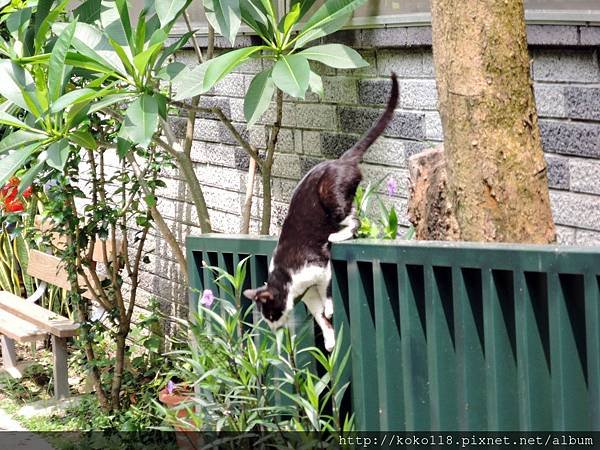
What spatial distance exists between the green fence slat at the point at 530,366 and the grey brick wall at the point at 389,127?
5.55ft

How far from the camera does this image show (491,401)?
2.99 meters

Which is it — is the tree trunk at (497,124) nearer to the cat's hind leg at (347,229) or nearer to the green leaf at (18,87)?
the cat's hind leg at (347,229)

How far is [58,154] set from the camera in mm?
4434

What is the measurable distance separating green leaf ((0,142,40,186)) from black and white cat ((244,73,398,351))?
1.26 meters

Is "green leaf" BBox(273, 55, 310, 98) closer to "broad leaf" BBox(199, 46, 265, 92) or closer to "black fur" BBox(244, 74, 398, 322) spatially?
"broad leaf" BBox(199, 46, 265, 92)

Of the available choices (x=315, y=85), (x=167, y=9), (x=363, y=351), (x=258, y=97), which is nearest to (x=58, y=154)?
(x=167, y=9)

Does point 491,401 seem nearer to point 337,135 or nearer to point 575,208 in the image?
point 575,208

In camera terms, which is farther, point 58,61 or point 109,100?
point 109,100

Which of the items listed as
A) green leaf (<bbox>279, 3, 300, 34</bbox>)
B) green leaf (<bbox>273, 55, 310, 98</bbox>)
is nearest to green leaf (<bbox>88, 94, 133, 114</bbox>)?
green leaf (<bbox>273, 55, 310, 98</bbox>)

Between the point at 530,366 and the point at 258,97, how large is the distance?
6.97 ft

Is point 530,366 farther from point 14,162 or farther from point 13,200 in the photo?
point 13,200

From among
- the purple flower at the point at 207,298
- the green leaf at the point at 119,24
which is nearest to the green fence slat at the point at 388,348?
the purple flower at the point at 207,298

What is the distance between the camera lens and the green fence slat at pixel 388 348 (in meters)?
3.31

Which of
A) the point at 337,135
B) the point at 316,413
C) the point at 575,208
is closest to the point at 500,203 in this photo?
the point at 316,413
